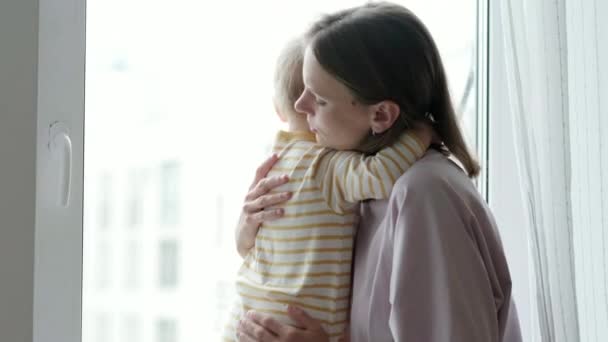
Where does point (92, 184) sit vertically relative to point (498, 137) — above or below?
below

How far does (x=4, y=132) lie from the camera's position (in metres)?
1.04

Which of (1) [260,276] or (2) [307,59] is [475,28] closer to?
(2) [307,59]

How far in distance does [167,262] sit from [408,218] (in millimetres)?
815

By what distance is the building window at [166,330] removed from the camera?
1.83 metres

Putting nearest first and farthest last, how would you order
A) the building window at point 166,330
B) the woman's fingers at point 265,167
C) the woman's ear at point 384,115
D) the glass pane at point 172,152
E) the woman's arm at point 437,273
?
the woman's arm at point 437,273 < the woman's ear at point 384,115 < the woman's fingers at point 265,167 < the glass pane at point 172,152 < the building window at point 166,330

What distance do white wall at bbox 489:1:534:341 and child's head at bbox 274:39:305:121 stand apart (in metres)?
0.61

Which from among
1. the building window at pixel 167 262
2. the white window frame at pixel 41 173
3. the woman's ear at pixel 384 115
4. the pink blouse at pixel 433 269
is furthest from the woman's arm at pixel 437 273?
the building window at pixel 167 262

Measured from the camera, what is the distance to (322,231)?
49.7 inches

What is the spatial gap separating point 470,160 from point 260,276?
1.41 ft

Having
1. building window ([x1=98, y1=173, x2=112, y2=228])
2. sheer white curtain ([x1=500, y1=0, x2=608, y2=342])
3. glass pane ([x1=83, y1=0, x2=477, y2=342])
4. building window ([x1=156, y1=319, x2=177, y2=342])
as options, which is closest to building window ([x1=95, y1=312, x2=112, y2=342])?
glass pane ([x1=83, y1=0, x2=477, y2=342])

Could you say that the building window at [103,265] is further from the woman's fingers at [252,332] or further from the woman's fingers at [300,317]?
the woman's fingers at [300,317]

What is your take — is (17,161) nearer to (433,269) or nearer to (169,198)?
(433,269)

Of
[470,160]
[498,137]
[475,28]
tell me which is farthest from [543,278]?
[475,28]

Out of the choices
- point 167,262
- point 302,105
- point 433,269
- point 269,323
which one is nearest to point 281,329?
point 269,323
